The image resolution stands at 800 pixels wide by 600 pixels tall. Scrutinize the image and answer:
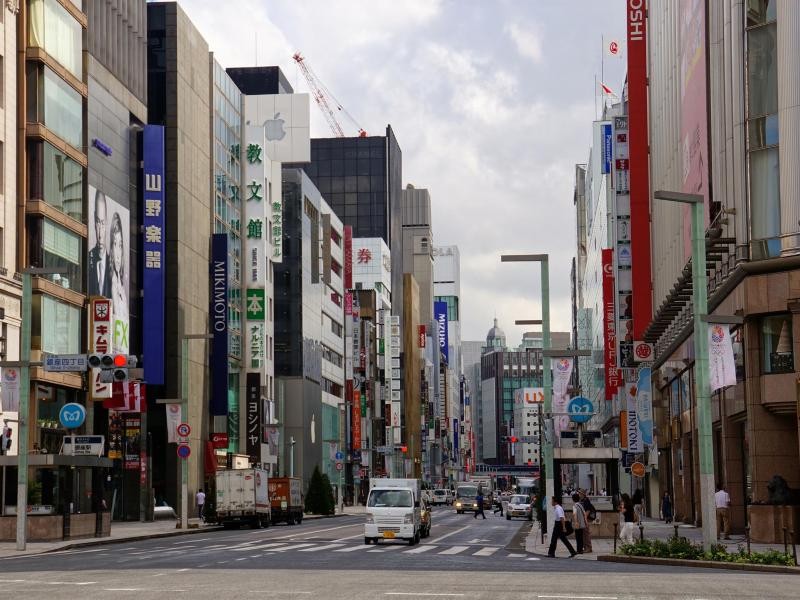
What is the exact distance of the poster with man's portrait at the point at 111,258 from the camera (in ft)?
232

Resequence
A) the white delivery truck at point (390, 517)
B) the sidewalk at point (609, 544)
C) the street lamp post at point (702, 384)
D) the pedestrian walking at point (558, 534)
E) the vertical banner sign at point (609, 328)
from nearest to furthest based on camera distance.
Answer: the street lamp post at point (702, 384) → the pedestrian walking at point (558, 534) → the sidewalk at point (609, 544) → the white delivery truck at point (390, 517) → the vertical banner sign at point (609, 328)

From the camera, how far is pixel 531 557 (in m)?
38.8

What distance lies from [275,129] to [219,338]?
42742 millimetres

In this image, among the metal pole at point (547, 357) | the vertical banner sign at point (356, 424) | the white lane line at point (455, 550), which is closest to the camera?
the white lane line at point (455, 550)

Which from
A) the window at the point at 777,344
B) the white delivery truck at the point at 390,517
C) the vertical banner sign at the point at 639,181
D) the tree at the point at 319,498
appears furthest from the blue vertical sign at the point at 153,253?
the window at the point at 777,344

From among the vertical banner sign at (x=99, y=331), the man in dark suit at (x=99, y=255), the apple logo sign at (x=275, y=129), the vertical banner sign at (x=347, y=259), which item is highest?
the apple logo sign at (x=275, y=129)

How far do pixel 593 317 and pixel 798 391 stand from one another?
9175 centimetres

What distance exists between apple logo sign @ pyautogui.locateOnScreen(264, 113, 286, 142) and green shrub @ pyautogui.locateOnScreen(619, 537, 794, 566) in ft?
323

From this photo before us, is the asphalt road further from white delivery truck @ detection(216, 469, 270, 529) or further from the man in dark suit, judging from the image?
the man in dark suit

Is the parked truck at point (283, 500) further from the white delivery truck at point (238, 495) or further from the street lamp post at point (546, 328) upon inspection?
the street lamp post at point (546, 328)

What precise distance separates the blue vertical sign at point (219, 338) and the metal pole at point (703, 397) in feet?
198

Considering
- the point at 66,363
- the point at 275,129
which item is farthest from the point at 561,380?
the point at 275,129

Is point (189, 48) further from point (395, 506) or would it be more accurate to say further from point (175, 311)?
point (395, 506)

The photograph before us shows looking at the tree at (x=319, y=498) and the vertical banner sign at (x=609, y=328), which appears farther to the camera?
the tree at (x=319, y=498)
